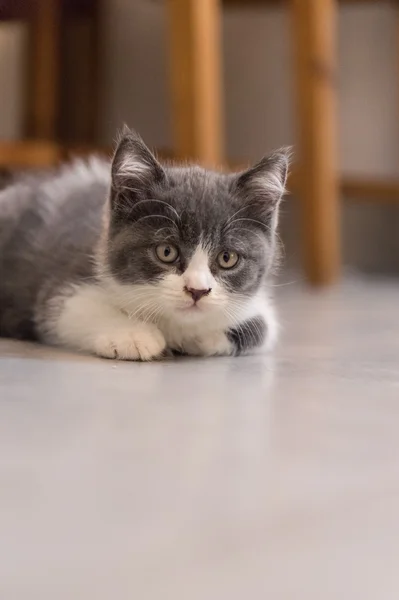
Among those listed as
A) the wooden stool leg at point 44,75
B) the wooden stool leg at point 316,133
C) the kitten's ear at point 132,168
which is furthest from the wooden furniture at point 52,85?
the kitten's ear at point 132,168

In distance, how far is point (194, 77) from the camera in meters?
1.88

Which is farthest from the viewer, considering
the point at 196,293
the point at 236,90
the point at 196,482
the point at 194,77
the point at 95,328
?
the point at 236,90

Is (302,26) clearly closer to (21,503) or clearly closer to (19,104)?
(19,104)

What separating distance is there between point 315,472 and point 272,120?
7.74ft

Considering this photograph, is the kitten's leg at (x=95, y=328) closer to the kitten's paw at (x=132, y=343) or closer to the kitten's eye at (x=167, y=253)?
the kitten's paw at (x=132, y=343)

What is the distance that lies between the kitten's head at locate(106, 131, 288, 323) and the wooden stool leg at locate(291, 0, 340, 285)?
100 cm

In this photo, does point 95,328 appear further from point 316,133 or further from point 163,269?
point 316,133

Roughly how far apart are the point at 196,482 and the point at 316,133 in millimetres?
1660

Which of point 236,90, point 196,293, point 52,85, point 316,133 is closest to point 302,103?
point 316,133

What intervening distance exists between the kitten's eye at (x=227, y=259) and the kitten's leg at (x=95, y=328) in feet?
0.47

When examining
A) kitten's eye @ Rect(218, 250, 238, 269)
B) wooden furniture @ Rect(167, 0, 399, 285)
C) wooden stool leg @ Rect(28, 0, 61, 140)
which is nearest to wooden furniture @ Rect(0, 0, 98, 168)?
wooden stool leg @ Rect(28, 0, 61, 140)

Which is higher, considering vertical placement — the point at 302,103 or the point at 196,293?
the point at 302,103

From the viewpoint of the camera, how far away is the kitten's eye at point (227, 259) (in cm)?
113

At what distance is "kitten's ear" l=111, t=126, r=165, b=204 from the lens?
113 centimetres
